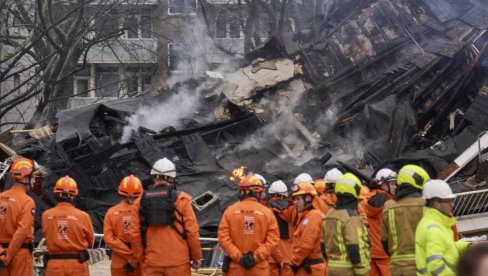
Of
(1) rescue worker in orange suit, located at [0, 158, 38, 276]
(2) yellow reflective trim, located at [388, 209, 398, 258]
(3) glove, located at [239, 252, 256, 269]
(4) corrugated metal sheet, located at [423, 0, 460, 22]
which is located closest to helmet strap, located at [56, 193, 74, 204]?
(1) rescue worker in orange suit, located at [0, 158, 38, 276]

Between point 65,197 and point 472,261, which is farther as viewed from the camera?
point 65,197

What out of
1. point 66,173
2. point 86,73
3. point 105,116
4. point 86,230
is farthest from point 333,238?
point 86,73

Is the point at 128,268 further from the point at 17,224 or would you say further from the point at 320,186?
the point at 320,186

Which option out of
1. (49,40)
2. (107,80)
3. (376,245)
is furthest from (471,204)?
(107,80)

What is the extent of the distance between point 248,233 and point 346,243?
1.43 metres

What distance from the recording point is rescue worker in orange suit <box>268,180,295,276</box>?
9281 mm

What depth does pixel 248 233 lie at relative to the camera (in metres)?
8.09

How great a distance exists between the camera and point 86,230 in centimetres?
867

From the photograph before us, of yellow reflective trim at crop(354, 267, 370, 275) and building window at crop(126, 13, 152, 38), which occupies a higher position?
building window at crop(126, 13, 152, 38)

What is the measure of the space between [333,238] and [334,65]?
10840 mm

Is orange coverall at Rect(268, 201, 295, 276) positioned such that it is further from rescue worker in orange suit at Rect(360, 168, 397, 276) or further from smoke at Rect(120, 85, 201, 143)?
smoke at Rect(120, 85, 201, 143)

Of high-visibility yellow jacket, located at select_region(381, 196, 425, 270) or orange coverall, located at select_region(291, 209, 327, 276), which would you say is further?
orange coverall, located at select_region(291, 209, 327, 276)

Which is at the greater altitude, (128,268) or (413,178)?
(413,178)

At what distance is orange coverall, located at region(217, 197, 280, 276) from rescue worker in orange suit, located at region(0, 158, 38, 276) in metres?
2.39
